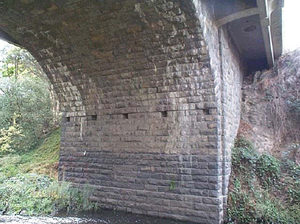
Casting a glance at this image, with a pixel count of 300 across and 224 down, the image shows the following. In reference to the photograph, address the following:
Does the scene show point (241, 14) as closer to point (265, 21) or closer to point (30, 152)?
point (265, 21)

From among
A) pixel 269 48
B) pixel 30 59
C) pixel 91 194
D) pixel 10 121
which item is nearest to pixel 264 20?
pixel 269 48

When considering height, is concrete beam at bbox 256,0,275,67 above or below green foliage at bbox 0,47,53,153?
above

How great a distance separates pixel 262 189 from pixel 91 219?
3.85m

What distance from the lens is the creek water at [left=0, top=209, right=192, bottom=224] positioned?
5.50m

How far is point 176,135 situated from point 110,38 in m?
2.62

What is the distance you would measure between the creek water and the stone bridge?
23cm

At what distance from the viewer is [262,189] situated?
6.02 meters

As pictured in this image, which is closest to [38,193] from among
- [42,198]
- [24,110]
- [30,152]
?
[42,198]

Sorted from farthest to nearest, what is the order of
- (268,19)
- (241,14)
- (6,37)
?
(6,37)
(268,19)
(241,14)

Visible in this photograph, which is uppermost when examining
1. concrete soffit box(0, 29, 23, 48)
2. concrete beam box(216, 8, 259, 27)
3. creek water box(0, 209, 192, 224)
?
concrete beam box(216, 8, 259, 27)

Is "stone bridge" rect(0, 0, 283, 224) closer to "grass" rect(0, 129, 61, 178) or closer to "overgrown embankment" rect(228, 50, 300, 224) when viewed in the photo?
"overgrown embankment" rect(228, 50, 300, 224)

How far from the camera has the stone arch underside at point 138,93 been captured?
5.40 metres

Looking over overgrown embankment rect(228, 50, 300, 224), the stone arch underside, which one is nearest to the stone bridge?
the stone arch underside

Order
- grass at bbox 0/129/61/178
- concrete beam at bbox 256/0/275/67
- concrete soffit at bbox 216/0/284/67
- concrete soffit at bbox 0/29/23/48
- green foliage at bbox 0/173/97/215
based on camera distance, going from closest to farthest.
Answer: concrete beam at bbox 256/0/275/67 < concrete soffit at bbox 216/0/284/67 < green foliage at bbox 0/173/97/215 < concrete soffit at bbox 0/29/23/48 < grass at bbox 0/129/61/178
